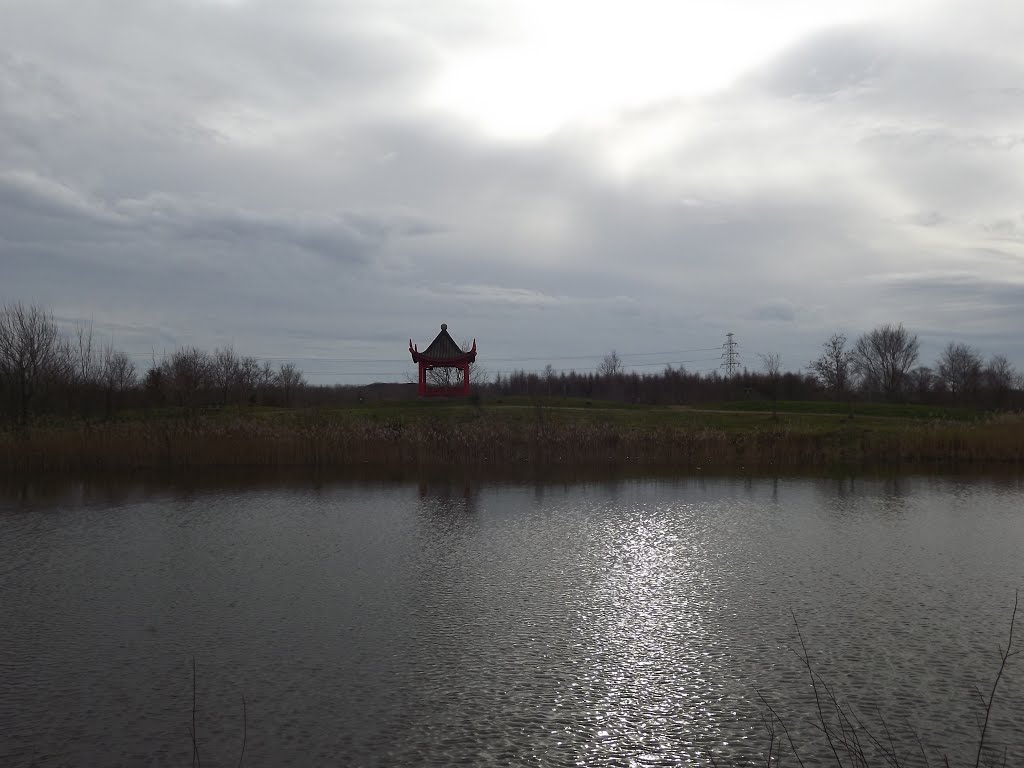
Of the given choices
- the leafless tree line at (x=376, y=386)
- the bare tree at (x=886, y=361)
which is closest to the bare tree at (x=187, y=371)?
the leafless tree line at (x=376, y=386)

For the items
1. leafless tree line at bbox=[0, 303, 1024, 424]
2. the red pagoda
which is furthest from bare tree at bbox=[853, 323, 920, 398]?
the red pagoda

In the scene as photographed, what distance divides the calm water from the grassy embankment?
7469mm

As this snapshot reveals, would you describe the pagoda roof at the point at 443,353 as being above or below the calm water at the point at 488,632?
above

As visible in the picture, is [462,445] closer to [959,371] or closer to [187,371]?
[187,371]

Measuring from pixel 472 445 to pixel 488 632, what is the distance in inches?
618

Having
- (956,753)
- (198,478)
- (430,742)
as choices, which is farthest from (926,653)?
(198,478)

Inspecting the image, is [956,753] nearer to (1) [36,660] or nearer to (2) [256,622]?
(2) [256,622]

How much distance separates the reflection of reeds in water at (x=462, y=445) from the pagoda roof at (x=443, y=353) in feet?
39.1

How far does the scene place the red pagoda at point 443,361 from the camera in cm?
3788

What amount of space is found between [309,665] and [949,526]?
1065cm

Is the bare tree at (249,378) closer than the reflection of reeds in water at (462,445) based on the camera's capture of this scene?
No

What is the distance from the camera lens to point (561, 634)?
7441 mm

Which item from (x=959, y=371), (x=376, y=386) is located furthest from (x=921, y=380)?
(x=376, y=386)

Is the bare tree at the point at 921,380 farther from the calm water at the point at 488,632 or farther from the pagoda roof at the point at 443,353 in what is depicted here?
the calm water at the point at 488,632
